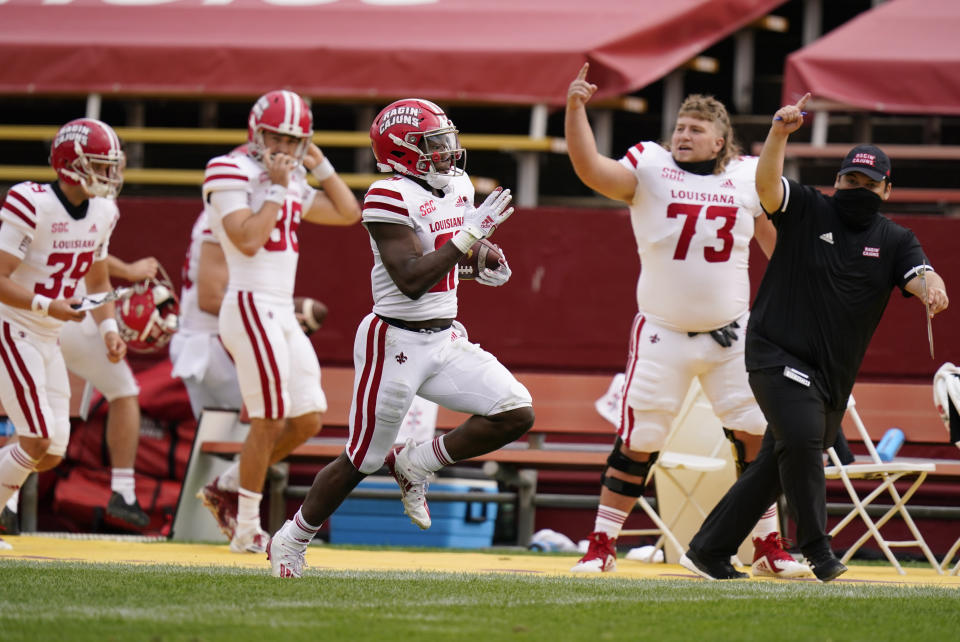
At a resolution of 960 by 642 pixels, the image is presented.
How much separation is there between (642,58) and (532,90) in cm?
95

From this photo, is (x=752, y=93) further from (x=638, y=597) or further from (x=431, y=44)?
(x=638, y=597)

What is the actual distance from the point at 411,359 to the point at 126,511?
3.66 m

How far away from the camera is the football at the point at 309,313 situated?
31.0ft

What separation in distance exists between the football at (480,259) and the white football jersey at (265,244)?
1.97m

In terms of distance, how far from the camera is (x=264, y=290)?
7.44 metres

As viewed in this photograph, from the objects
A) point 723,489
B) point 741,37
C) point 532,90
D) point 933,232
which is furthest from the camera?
point 741,37

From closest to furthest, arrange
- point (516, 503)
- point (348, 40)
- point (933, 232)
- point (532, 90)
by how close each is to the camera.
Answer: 1. point (516, 503)
2. point (933, 232)
3. point (532, 90)
4. point (348, 40)

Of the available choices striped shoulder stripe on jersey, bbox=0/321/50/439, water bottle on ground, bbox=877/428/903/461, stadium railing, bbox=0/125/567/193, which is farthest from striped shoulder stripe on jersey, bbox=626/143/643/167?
stadium railing, bbox=0/125/567/193

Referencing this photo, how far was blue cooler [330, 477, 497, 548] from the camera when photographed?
915cm

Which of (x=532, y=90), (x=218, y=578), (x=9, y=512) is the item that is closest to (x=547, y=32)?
(x=532, y=90)

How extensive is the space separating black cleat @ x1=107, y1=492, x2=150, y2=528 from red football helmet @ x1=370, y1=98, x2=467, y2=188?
12.2ft

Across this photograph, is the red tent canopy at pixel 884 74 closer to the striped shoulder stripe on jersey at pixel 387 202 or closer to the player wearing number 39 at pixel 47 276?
the player wearing number 39 at pixel 47 276

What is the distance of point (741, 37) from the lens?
43.2ft

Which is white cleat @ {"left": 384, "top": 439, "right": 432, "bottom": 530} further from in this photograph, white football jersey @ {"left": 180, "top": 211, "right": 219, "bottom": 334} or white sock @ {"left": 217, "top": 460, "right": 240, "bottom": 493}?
white football jersey @ {"left": 180, "top": 211, "right": 219, "bottom": 334}
